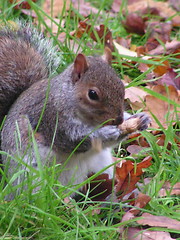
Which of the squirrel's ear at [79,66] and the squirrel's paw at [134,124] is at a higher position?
the squirrel's ear at [79,66]

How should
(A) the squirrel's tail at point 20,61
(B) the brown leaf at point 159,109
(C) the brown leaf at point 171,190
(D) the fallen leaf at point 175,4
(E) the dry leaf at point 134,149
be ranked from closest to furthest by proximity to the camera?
(C) the brown leaf at point 171,190, (A) the squirrel's tail at point 20,61, (E) the dry leaf at point 134,149, (B) the brown leaf at point 159,109, (D) the fallen leaf at point 175,4

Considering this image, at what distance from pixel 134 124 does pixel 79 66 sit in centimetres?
30

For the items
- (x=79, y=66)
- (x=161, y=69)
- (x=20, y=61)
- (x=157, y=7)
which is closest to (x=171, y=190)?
(x=79, y=66)

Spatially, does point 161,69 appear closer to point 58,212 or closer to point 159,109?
point 159,109

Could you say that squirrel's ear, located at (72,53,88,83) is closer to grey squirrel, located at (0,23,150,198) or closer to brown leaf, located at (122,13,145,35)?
grey squirrel, located at (0,23,150,198)

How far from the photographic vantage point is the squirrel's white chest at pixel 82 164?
6.16ft

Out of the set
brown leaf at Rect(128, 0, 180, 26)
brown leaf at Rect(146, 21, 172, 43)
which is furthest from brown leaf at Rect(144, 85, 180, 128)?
brown leaf at Rect(128, 0, 180, 26)

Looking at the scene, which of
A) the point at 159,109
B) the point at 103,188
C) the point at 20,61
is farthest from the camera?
the point at 159,109

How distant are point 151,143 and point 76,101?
450mm

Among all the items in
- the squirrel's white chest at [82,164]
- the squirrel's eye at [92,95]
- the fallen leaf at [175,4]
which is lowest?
the squirrel's white chest at [82,164]

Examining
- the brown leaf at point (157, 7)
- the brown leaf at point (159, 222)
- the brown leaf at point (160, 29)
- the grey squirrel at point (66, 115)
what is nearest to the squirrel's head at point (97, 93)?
the grey squirrel at point (66, 115)

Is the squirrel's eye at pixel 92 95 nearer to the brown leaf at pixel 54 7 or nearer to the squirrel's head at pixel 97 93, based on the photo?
the squirrel's head at pixel 97 93

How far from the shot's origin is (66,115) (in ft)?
6.02

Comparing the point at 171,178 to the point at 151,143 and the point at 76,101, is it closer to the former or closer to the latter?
the point at 151,143
